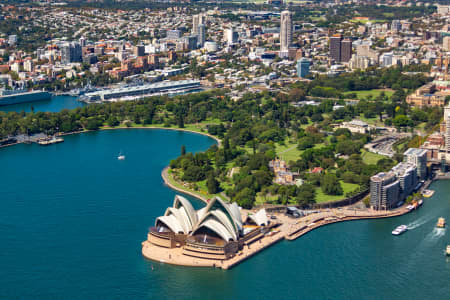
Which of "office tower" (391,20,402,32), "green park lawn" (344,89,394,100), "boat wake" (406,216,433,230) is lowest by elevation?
"boat wake" (406,216,433,230)

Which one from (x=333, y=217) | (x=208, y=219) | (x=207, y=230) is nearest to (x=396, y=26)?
(x=333, y=217)

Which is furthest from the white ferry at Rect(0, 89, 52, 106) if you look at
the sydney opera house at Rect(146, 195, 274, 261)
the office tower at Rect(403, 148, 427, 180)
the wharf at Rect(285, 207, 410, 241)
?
the wharf at Rect(285, 207, 410, 241)

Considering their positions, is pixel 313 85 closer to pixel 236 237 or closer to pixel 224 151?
pixel 224 151

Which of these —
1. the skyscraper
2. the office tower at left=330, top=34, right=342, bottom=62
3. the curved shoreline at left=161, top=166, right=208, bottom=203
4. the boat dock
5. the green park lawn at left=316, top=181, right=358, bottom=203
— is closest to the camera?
the green park lawn at left=316, top=181, right=358, bottom=203

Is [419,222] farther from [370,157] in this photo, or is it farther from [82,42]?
[82,42]

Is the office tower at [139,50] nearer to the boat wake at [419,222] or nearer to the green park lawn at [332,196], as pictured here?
the green park lawn at [332,196]

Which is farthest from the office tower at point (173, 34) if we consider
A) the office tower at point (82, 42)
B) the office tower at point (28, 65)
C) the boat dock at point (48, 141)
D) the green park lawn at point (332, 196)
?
the green park lawn at point (332, 196)

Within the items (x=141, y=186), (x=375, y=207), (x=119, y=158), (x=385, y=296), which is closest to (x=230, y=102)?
(x=119, y=158)

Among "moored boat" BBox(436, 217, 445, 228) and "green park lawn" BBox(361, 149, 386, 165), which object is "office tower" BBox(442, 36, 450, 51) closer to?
"green park lawn" BBox(361, 149, 386, 165)

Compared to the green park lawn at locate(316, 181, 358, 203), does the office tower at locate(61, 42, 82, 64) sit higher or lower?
higher
